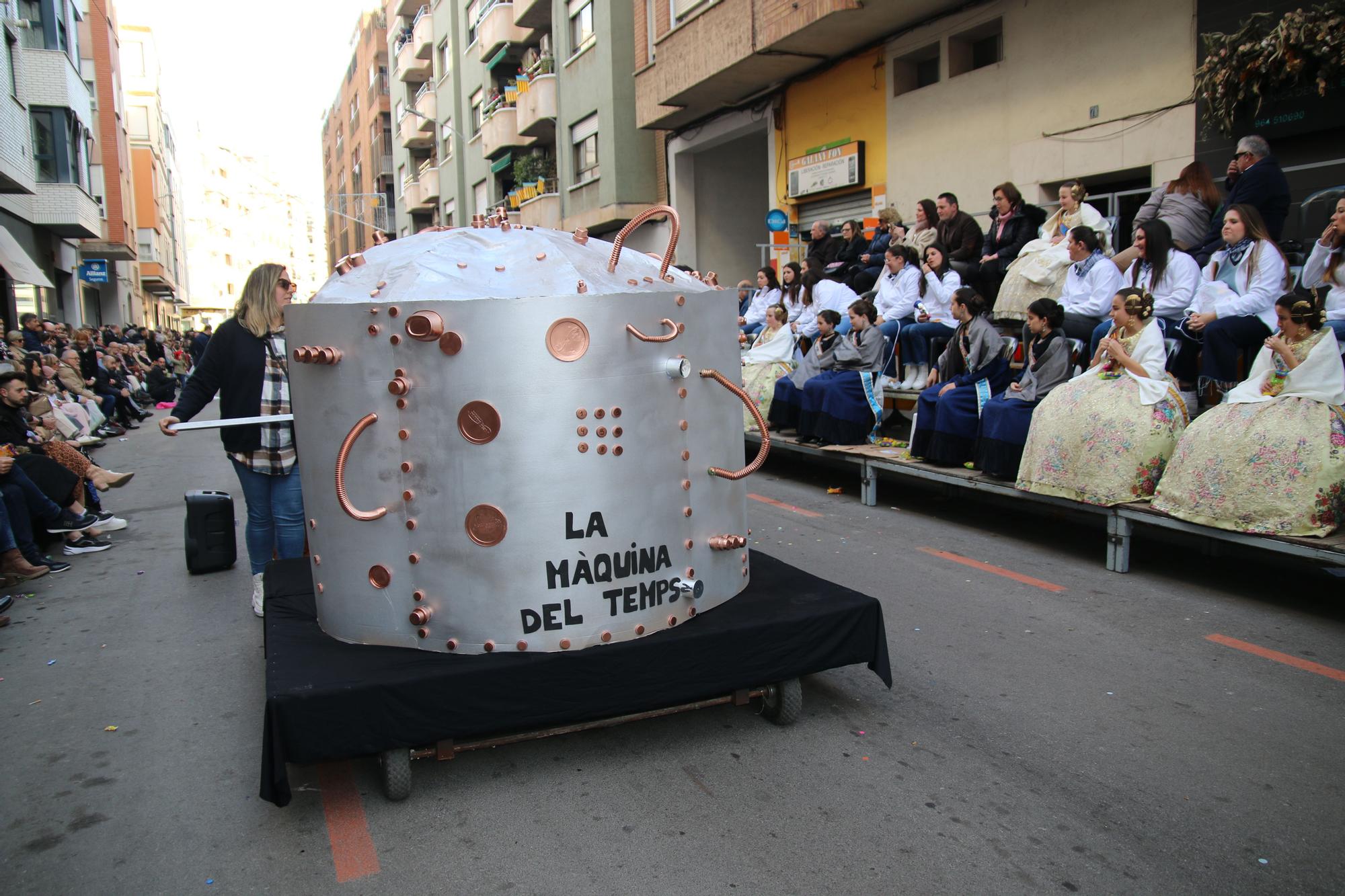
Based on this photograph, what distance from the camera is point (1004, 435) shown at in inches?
301

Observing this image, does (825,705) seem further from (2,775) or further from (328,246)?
(328,246)

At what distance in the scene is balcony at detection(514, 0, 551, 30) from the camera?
26.4 meters

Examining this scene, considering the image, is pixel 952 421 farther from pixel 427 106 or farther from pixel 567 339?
pixel 427 106

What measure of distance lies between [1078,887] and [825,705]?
1.58 m

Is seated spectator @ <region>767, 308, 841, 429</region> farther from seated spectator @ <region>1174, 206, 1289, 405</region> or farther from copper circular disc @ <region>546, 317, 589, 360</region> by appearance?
copper circular disc @ <region>546, 317, 589, 360</region>

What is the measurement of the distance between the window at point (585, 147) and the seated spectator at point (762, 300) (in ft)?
36.4

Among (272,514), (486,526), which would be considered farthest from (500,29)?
(486,526)

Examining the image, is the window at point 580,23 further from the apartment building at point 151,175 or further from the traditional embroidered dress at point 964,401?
the apartment building at point 151,175

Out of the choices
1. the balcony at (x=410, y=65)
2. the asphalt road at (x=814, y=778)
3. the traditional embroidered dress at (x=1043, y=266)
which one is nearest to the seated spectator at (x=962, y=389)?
the traditional embroidered dress at (x=1043, y=266)

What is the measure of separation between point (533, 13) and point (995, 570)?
81.8 ft

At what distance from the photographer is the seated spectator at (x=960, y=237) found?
1075 centimetres

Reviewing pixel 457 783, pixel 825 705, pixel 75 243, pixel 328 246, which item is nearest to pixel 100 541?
pixel 457 783

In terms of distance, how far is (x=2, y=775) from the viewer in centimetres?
406

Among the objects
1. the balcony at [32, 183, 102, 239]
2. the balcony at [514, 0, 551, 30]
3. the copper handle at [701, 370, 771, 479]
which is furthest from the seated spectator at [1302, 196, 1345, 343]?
the balcony at [32, 183, 102, 239]
